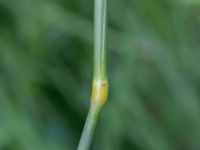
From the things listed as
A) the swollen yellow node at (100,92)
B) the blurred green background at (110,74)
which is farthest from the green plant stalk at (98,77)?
the blurred green background at (110,74)

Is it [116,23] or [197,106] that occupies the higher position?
[116,23]

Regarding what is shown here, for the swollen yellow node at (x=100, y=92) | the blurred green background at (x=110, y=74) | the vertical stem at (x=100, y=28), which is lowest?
the blurred green background at (x=110, y=74)

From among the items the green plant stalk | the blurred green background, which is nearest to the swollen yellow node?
the green plant stalk

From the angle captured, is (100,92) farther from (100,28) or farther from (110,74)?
(110,74)

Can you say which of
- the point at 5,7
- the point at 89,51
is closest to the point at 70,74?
the point at 89,51

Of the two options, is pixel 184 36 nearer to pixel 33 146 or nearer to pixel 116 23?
pixel 116 23

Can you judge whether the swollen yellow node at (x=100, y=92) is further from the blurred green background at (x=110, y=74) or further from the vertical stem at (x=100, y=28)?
the blurred green background at (x=110, y=74)
